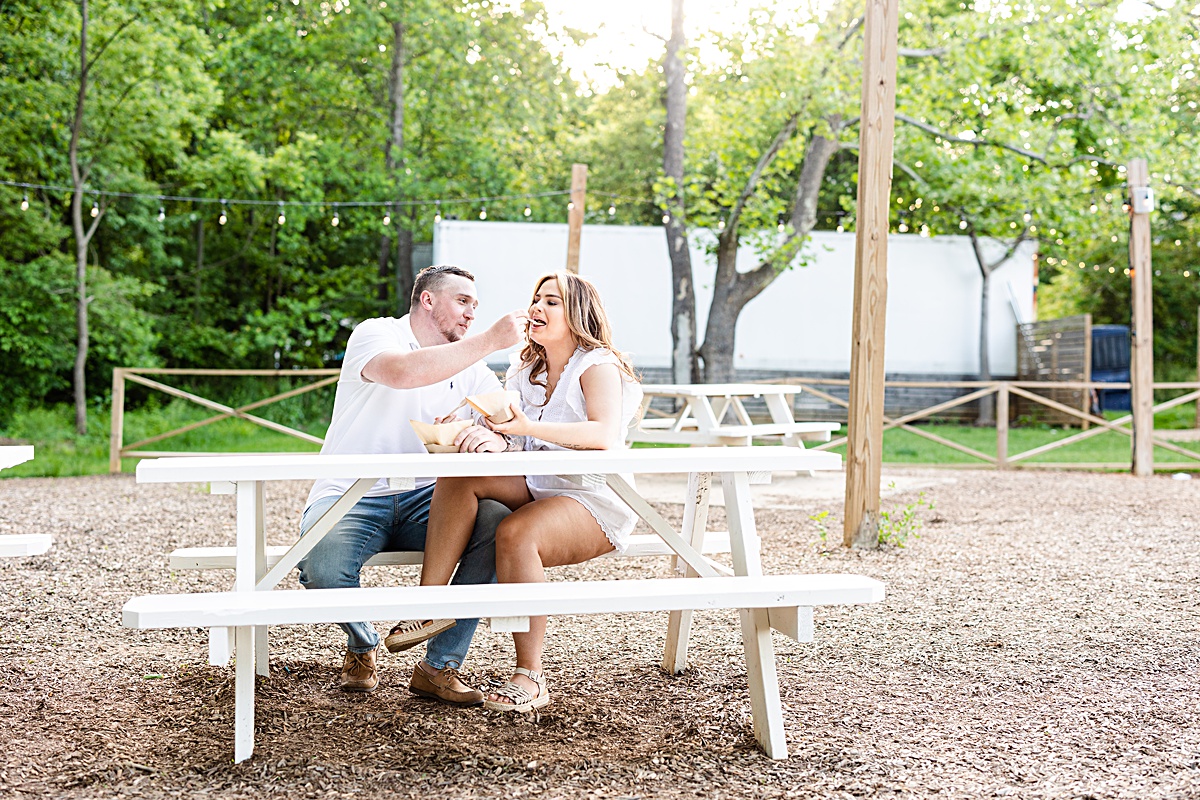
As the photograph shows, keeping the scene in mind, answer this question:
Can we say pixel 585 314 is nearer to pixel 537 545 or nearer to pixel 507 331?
pixel 507 331

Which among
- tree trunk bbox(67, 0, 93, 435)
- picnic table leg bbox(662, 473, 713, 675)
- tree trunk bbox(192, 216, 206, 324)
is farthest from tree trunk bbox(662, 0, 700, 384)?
picnic table leg bbox(662, 473, 713, 675)

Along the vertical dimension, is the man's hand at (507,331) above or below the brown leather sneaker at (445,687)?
above

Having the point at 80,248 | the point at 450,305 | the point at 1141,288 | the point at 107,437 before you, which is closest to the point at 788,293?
the point at 1141,288

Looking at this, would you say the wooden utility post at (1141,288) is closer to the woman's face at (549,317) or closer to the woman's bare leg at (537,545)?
the woman's face at (549,317)

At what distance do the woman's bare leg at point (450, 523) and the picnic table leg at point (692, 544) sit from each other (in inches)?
25.1

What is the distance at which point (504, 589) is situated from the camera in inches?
93.6

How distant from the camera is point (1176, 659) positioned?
11.1ft

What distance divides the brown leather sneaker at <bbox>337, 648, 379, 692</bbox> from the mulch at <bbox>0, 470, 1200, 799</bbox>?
0.20 ft

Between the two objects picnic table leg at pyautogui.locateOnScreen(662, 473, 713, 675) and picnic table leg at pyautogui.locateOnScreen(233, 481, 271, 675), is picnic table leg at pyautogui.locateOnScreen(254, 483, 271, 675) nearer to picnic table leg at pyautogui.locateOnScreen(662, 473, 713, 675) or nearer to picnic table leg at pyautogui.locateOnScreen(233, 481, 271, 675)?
picnic table leg at pyautogui.locateOnScreen(233, 481, 271, 675)

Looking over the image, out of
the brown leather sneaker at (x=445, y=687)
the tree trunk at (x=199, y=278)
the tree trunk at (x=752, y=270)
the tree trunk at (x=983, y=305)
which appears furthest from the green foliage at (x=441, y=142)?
the brown leather sneaker at (x=445, y=687)

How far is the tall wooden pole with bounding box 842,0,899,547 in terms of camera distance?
16.8 ft

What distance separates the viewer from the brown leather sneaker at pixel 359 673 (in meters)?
2.97

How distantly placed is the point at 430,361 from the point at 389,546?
52 cm

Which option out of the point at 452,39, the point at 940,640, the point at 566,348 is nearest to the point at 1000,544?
the point at 940,640
